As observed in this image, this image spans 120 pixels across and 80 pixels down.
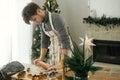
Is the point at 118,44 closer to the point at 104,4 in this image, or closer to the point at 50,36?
the point at 104,4

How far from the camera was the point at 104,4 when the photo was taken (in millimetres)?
4438

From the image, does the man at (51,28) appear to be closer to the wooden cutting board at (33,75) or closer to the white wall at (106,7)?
the wooden cutting board at (33,75)

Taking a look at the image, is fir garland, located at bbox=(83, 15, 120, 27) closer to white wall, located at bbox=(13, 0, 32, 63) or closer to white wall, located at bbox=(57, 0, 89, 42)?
white wall, located at bbox=(57, 0, 89, 42)

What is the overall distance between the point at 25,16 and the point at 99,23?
2572mm

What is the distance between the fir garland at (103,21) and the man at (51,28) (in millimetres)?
2157

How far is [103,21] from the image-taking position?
4.34m

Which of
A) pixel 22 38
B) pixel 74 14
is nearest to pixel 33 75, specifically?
pixel 22 38

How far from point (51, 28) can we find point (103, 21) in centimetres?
232

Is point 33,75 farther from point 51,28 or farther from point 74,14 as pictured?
point 74,14

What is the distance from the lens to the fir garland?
168 inches

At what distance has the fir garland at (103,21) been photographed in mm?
4273

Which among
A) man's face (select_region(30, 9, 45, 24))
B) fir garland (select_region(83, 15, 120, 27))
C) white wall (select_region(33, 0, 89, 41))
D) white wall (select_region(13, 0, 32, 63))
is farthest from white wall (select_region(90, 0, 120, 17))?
man's face (select_region(30, 9, 45, 24))

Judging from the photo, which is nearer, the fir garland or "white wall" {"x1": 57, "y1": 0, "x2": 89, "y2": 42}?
the fir garland

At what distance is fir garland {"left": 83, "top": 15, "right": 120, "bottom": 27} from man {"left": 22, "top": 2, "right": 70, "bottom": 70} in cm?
216
